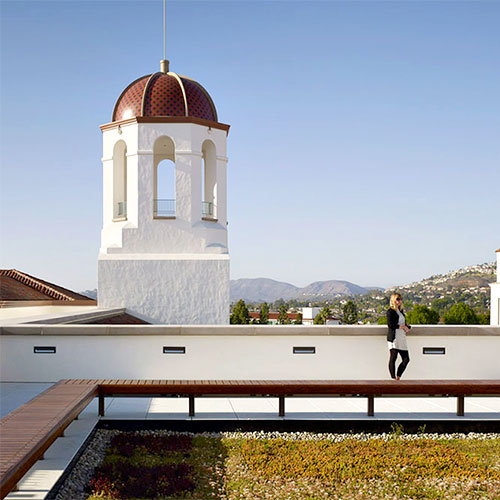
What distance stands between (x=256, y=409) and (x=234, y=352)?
1.56m

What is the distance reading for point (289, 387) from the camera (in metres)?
7.80

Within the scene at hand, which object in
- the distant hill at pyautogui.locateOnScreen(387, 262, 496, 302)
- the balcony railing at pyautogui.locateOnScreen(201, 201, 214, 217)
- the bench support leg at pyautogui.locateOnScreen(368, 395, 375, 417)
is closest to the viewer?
the bench support leg at pyautogui.locateOnScreen(368, 395, 375, 417)

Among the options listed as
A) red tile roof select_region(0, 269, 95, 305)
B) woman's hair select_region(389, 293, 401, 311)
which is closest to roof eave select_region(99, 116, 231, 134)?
red tile roof select_region(0, 269, 95, 305)

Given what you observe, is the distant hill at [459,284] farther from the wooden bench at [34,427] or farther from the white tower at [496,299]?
the wooden bench at [34,427]

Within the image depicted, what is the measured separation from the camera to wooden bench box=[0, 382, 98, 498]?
15.4 feet

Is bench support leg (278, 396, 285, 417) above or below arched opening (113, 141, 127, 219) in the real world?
below

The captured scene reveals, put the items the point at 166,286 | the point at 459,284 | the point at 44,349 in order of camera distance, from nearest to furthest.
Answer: the point at 44,349 → the point at 166,286 → the point at 459,284

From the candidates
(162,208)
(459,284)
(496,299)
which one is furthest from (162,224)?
(459,284)

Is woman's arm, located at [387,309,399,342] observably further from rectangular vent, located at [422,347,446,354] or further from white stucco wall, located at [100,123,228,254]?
white stucco wall, located at [100,123,228,254]

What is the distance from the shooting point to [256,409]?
8.71 m

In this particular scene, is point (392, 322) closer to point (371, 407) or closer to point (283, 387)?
point (371, 407)

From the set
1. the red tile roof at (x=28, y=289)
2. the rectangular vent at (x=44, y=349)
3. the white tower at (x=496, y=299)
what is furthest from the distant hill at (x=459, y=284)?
the rectangular vent at (x=44, y=349)

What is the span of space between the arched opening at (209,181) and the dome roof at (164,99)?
1.01 meters

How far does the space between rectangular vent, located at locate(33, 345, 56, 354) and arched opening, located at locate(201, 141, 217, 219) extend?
29.7 ft
